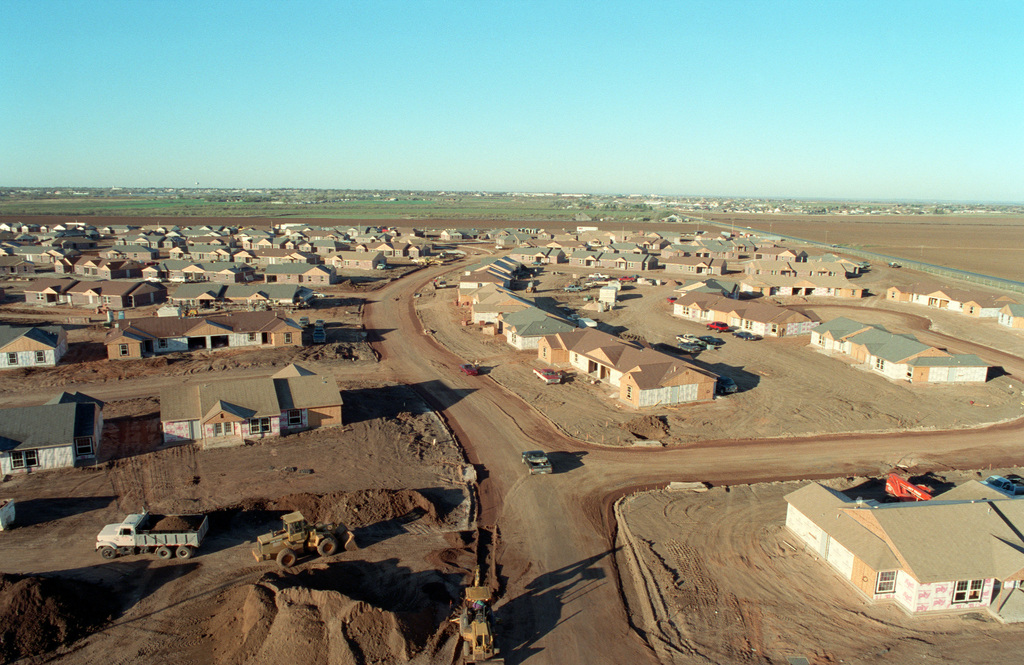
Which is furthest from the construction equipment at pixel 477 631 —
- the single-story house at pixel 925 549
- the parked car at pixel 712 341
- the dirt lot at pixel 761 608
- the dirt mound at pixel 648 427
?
the parked car at pixel 712 341

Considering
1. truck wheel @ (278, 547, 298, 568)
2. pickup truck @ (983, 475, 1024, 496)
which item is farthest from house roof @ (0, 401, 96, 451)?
pickup truck @ (983, 475, 1024, 496)

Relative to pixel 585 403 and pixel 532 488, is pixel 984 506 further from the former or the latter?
pixel 585 403

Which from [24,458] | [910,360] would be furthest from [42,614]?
[910,360]

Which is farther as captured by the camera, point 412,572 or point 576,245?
point 576,245

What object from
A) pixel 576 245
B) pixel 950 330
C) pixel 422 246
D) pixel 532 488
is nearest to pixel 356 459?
pixel 532 488

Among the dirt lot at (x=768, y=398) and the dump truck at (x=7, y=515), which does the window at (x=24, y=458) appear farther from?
the dirt lot at (x=768, y=398)
